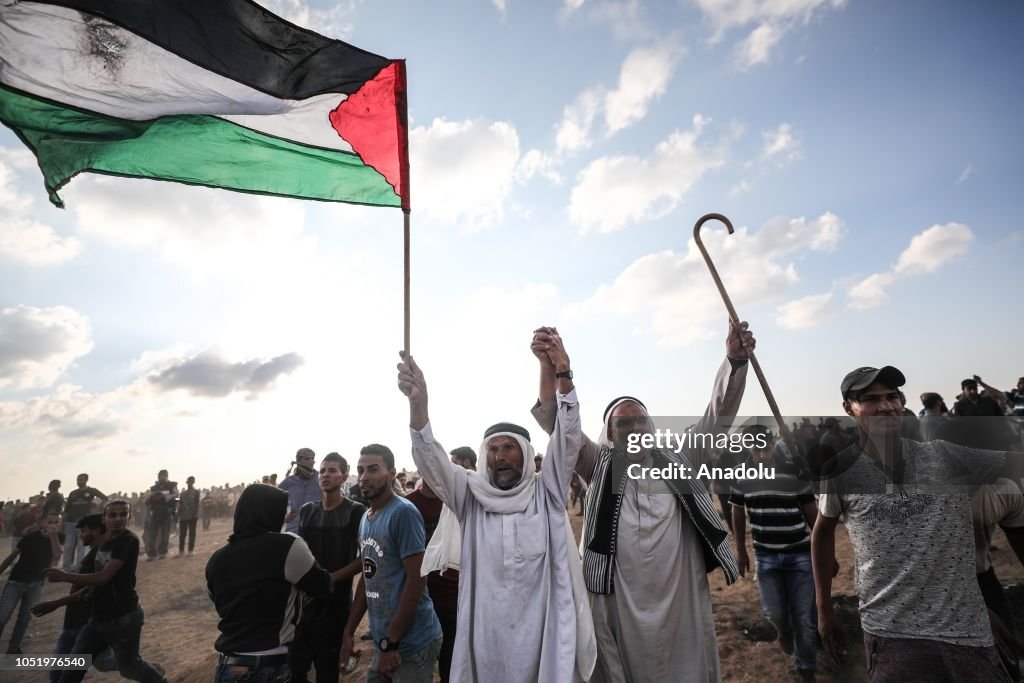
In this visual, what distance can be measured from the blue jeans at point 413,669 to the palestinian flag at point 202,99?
3.14 m

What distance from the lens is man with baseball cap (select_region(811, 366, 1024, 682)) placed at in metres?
2.26

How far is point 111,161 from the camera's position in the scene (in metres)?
3.55

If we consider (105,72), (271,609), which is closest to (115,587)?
(271,609)

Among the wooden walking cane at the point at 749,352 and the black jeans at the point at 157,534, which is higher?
the wooden walking cane at the point at 749,352

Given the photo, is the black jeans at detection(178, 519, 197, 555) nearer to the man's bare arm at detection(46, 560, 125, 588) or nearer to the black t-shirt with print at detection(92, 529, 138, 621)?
the black t-shirt with print at detection(92, 529, 138, 621)

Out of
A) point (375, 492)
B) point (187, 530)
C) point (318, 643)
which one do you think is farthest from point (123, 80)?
point (187, 530)

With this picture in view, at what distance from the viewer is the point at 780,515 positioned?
188 inches

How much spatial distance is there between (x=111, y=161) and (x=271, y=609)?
3.19 meters

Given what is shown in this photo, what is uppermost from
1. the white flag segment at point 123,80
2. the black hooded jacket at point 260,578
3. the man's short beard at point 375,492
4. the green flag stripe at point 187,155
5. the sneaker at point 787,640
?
the white flag segment at point 123,80

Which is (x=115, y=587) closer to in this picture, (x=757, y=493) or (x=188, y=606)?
(x=757, y=493)

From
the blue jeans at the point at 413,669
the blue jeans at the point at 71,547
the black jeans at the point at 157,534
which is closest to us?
the blue jeans at the point at 413,669

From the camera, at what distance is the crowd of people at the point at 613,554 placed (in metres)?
2.40

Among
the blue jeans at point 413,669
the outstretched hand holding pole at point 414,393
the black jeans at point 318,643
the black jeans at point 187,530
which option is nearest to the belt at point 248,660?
the blue jeans at point 413,669

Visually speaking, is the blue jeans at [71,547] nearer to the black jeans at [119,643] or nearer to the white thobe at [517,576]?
the black jeans at [119,643]
